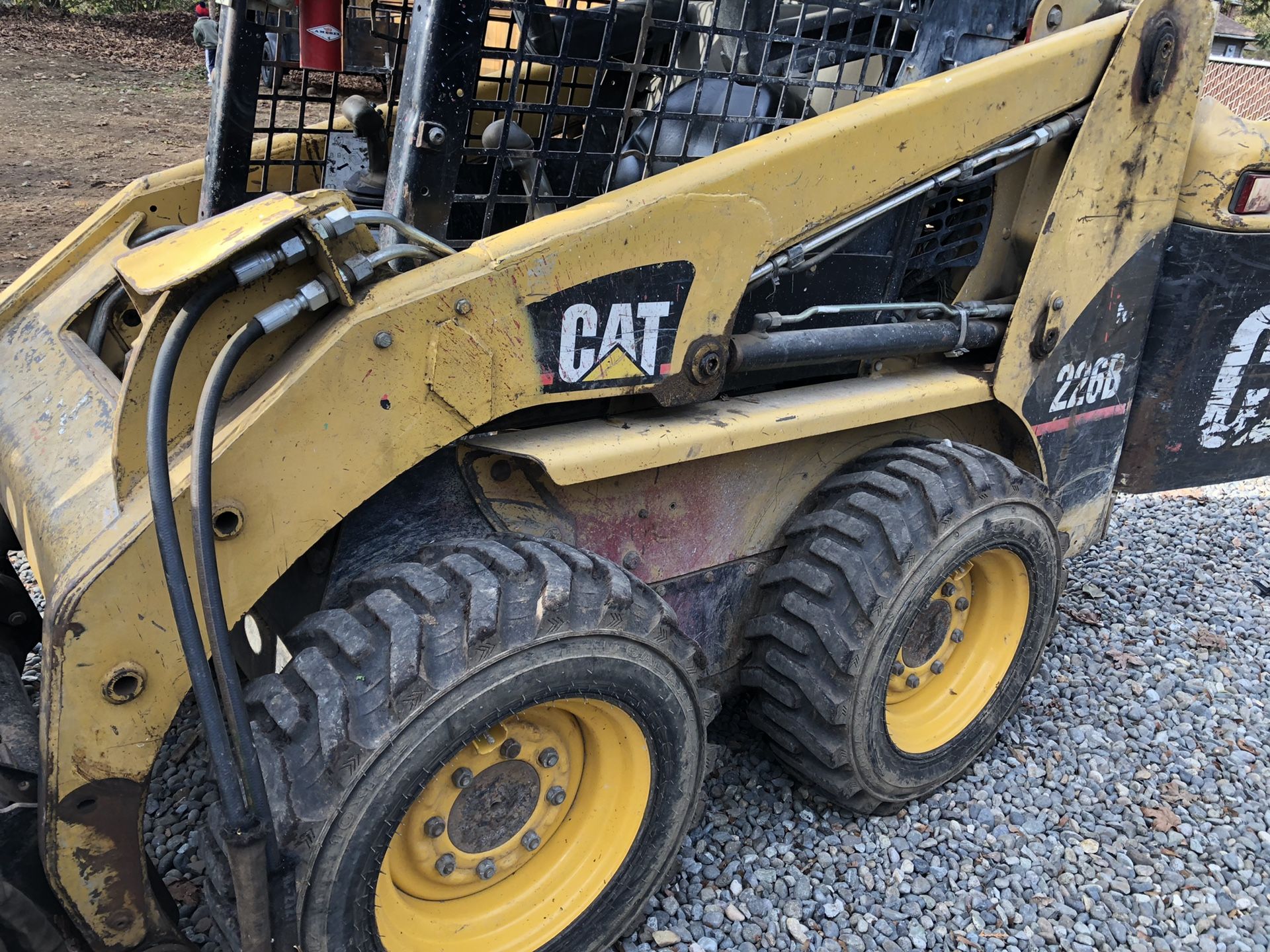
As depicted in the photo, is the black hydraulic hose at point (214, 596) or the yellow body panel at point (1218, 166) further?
the yellow body panel at point (1218, 166)

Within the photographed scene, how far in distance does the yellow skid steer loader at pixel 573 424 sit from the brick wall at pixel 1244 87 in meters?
9.35

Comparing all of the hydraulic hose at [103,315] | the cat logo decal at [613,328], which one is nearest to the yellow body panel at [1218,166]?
the cat logo decal at [613,328]

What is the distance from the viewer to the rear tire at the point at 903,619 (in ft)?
7.54

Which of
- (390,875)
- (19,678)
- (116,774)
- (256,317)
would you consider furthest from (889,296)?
(19,678)

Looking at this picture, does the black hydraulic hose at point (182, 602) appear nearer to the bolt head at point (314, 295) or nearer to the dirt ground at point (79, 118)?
the bolt head at point (314, 295)

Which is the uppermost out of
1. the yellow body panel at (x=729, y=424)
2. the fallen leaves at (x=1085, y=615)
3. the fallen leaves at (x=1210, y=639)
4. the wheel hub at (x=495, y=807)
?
the yellow body panel at (x=729, y=424)

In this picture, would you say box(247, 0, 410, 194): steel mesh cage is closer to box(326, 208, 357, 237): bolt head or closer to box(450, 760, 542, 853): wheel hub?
box(326, 208, 357, 237): bolt head

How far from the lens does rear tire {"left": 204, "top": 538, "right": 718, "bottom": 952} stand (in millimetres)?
1606

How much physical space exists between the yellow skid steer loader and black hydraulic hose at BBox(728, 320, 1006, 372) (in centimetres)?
1

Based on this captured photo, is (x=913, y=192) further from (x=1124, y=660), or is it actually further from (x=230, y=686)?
(x=1124, y=660)

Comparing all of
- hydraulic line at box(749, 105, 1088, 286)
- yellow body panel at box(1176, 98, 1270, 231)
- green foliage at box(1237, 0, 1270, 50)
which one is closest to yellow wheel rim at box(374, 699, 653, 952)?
hydraulic line at box(749, 105, 1088, 286)

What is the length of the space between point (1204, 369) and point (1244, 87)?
9681 mm

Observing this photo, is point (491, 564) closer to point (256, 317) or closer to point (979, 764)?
point (256, 317)

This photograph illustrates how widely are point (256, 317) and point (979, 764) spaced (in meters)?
2.23
